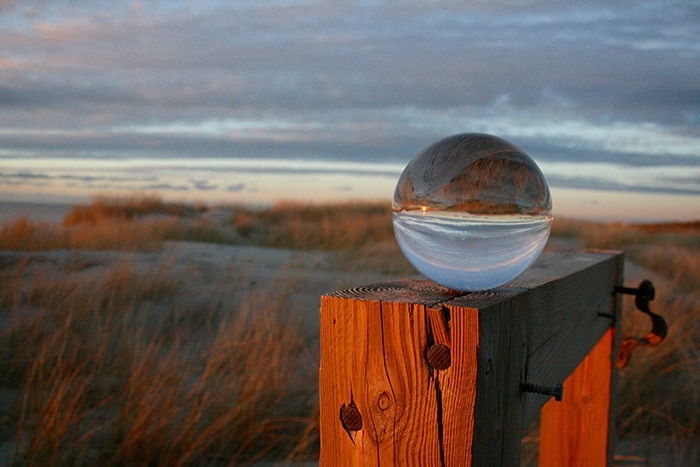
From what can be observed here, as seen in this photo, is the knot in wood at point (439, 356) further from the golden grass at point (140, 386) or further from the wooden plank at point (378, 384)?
the golden grass at point (140, 386)

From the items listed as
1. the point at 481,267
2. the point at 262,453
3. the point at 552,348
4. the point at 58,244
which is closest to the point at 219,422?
the point at 262,453

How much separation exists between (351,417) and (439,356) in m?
0.20

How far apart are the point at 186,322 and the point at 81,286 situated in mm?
1007

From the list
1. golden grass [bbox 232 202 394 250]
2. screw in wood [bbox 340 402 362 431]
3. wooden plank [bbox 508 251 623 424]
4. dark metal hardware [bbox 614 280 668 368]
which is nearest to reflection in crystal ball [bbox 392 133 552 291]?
wooden plank [bbox 508 251 623 424]

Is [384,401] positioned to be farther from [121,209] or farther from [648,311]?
[121,209]

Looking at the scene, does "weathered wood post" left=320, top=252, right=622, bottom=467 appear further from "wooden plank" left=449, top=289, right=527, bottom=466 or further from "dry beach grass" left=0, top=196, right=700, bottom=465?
"dry beach grass" left=0, top=196, right=700, bottom=465

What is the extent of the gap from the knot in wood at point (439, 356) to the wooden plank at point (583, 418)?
57.0 inches

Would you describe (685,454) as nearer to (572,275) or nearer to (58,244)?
(572,275)

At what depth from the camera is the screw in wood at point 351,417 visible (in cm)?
95

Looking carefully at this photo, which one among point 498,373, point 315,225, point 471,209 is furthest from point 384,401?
point 315,225

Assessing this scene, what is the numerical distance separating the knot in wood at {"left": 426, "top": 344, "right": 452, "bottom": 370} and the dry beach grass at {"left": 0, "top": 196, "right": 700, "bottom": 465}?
1.99 meters

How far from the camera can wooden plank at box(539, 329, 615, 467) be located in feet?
7.03

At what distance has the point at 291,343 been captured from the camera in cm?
402

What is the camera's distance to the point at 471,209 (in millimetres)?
978
